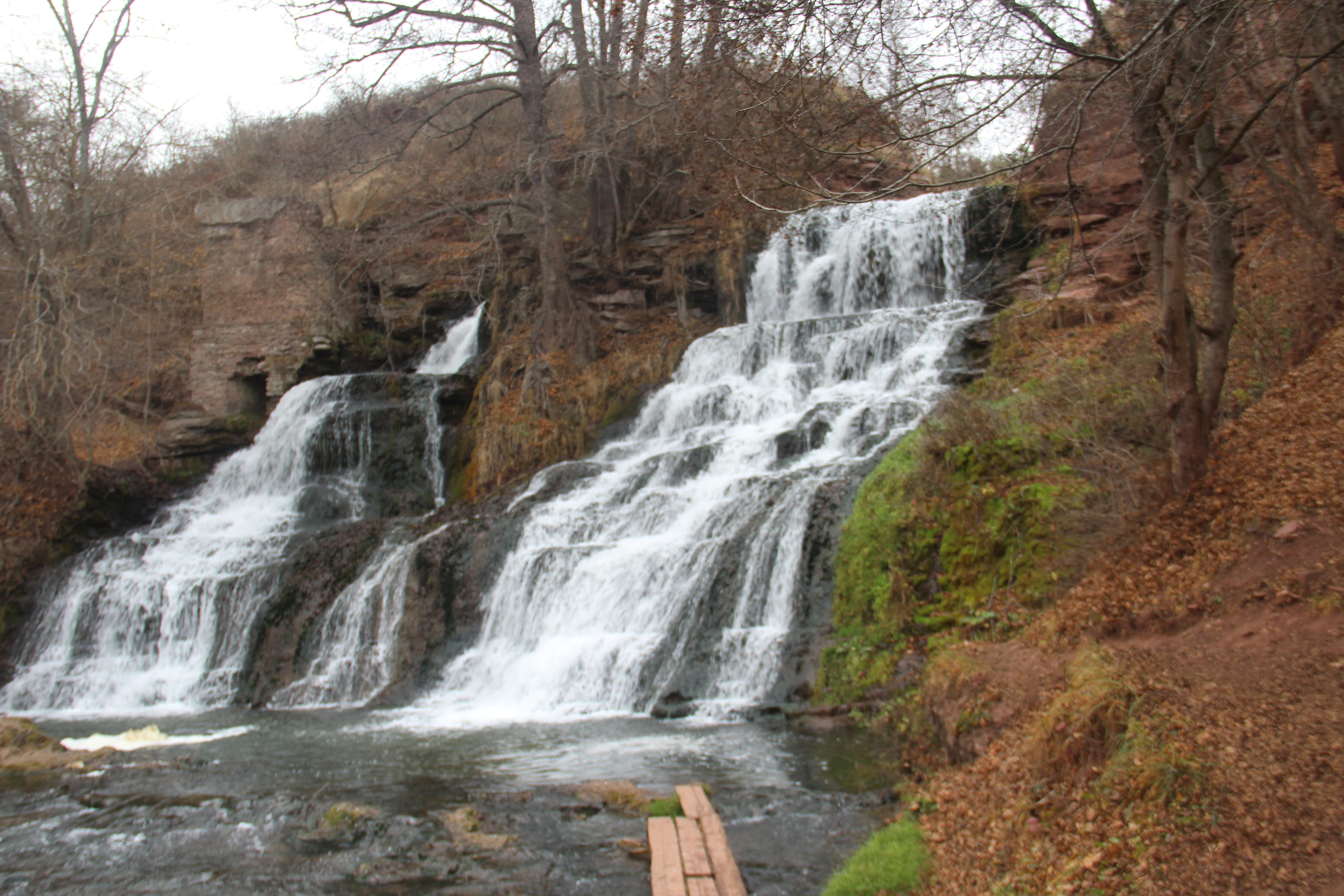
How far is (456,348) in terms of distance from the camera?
66.6ft

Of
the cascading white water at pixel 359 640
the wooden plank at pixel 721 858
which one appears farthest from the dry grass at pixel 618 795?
the cascading white water at pixel 359 640

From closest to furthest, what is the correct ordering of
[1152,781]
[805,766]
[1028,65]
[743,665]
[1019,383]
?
[1152,781] → [1028,65] → [805,766] → [743,665] → [1019,383]

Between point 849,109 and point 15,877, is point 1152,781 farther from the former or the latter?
point 15,877

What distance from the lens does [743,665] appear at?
358 inches

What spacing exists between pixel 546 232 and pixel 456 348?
13.5ft

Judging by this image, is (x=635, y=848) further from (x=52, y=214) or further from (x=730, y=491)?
(x=52, y=214)

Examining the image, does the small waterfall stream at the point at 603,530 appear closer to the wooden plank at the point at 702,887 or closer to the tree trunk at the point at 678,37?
the tree trunk at the point at 678,37

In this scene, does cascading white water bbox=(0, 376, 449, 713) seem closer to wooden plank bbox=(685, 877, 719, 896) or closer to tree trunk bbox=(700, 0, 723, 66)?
wooden plank bbox=(685, 877, 719, 896)

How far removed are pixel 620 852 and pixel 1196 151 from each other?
6.41 metres

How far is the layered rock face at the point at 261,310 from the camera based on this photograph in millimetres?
20969

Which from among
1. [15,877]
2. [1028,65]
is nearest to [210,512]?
[15,877]

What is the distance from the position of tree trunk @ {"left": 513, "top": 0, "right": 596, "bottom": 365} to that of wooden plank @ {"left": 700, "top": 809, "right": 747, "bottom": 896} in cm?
1256

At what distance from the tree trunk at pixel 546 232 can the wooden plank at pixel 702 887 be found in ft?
43.3

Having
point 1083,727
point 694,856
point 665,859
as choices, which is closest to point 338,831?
point 665,859
